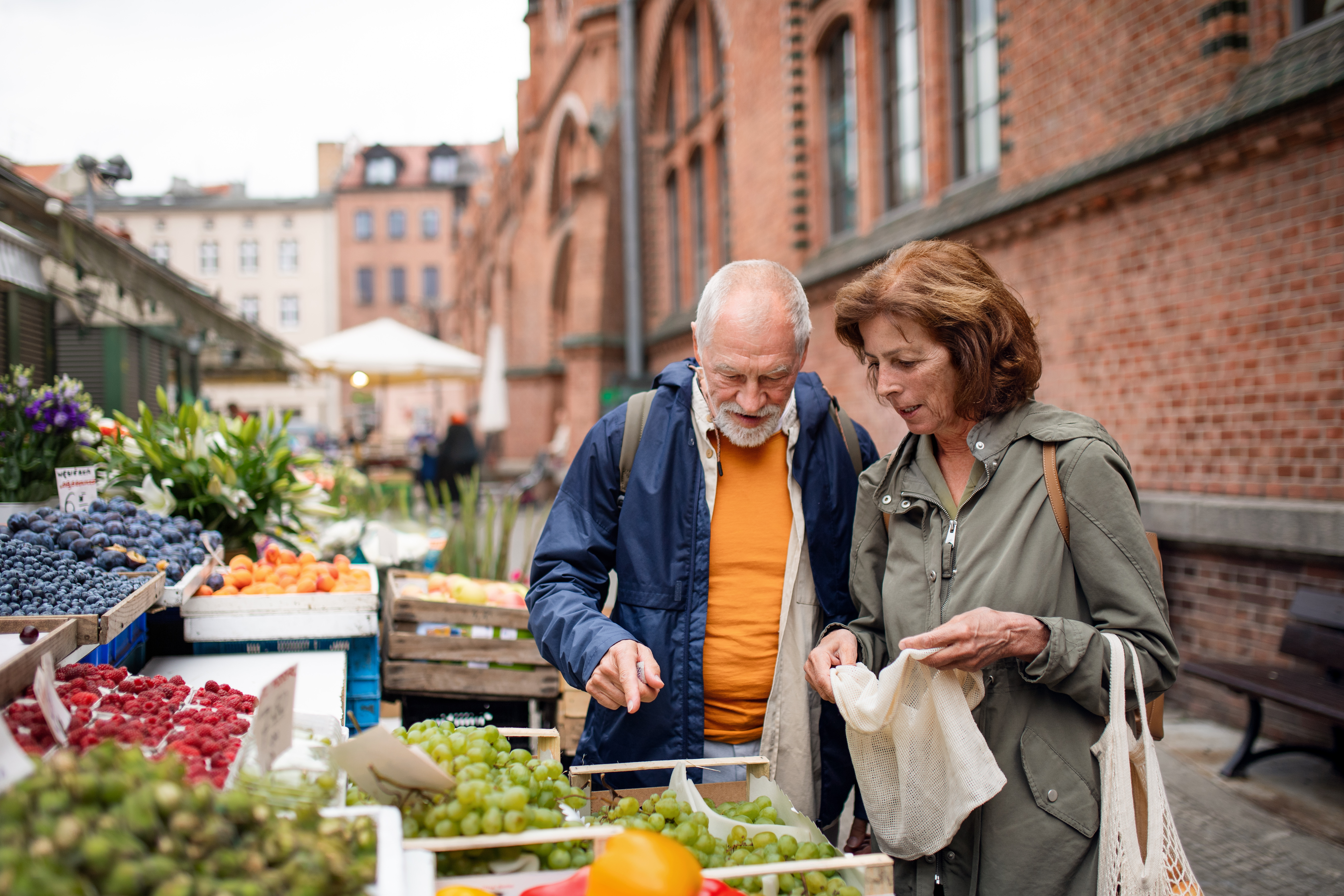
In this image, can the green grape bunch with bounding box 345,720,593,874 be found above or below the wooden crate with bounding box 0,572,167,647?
below

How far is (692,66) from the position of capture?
46.7ft

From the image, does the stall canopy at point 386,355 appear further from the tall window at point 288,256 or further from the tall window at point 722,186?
the tall window at point 288,256

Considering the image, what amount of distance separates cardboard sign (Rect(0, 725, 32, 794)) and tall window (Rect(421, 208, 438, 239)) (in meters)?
50.6

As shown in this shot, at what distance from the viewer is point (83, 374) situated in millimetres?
9680

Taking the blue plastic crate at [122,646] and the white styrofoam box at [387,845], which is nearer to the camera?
the white styrofoam box at [387,845]

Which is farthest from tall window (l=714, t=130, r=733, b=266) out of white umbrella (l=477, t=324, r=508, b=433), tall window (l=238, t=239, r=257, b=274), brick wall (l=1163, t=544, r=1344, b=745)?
tall window (l=238, t=239, r=257, b=274)

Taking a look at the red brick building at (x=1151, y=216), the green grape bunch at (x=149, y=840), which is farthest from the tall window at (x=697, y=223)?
the green grape bunch at (x=149, y=840)

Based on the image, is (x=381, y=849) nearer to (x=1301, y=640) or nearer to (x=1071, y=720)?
(x=1071, y=720)

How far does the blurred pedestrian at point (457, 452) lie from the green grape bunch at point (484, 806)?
10.8 m

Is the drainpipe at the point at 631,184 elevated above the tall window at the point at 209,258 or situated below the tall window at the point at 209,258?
below

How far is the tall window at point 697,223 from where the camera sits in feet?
46.7

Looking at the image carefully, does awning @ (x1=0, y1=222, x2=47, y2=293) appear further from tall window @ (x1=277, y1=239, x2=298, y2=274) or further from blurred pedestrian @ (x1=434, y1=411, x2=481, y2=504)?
tall window @ (x1=277, y1=239, x2=298, y2=274)

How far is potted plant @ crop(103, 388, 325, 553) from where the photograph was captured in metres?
3.64

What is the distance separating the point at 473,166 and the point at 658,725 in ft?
170
